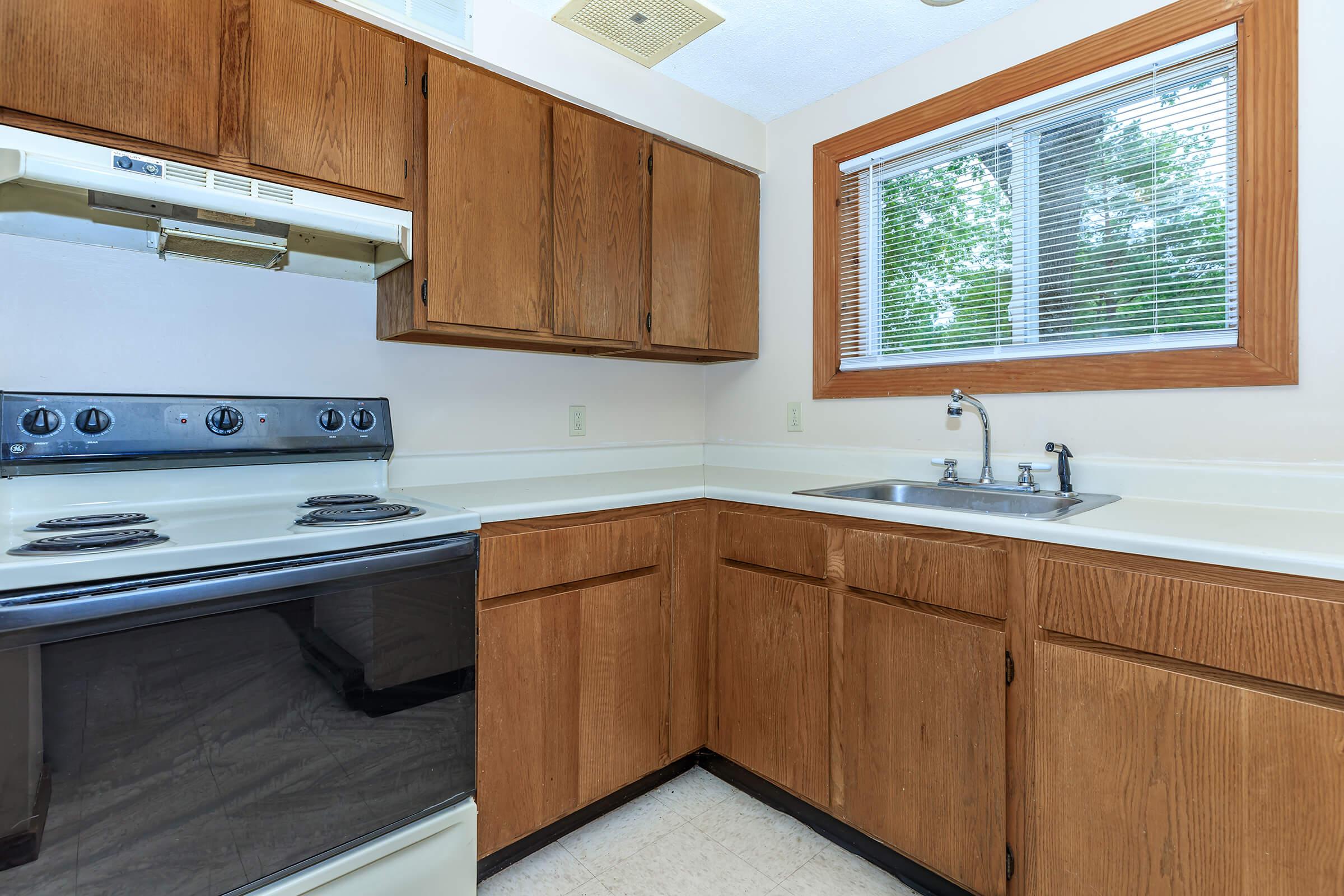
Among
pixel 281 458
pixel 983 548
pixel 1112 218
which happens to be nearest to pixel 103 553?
pixel 281 458

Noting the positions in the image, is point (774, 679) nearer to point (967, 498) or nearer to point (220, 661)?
point (967, 498)

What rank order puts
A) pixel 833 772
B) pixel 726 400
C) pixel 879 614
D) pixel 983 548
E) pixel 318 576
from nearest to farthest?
pixel 318 576
pixel 983 548
pixel 879 614
pixel 833 772
pixel 726 400

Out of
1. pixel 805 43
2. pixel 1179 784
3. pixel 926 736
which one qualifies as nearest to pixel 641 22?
pixel 805 43

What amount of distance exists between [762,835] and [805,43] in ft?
7.72

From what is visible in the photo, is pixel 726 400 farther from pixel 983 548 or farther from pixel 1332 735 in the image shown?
pixel 1332 735

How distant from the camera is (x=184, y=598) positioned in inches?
41.3

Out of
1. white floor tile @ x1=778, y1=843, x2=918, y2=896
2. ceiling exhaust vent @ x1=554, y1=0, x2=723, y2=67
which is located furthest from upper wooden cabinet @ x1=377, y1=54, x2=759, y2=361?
white floor tile @ x1=778, y1=843, x2=918, y2=896

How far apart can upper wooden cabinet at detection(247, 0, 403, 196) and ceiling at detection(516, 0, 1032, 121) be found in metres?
0.52

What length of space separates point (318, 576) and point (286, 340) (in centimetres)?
83

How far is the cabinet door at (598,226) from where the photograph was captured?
1.91 m

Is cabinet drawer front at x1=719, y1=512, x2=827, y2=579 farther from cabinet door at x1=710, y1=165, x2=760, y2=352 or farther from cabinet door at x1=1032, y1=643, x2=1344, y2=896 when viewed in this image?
cabinet door at x1=710, y1=165, x2=760, y2=352

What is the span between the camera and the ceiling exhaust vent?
1800 mm

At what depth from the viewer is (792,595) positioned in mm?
1729

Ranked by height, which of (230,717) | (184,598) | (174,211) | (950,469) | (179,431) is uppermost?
(174,211)
